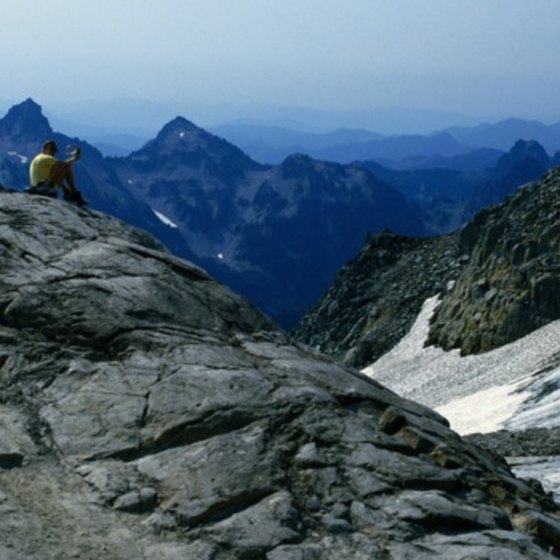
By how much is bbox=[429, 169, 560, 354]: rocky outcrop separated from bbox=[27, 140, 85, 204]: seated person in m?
43.0

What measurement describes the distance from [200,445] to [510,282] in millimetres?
57229

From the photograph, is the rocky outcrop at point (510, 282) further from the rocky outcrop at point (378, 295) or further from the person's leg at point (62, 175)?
the person's leg at point (62, 175)

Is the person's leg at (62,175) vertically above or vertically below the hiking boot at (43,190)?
above

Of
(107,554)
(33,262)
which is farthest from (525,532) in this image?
(33,262)

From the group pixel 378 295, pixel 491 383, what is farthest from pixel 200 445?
pixel 378 295

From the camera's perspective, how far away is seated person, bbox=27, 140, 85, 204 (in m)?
28.4

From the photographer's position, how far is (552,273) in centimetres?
6600

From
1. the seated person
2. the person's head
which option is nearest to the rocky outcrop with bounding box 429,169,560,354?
the seated person

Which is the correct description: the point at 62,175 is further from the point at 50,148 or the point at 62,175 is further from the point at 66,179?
the point at 50,148

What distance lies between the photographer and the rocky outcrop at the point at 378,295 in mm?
84812

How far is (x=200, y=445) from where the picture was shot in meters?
16.5

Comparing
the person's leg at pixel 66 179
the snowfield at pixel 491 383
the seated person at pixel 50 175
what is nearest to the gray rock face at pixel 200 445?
the seated person at pixel 50 175

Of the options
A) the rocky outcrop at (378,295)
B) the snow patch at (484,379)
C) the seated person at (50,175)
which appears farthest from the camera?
the rocky outcrop at (378,295)

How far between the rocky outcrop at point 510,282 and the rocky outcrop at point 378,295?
22.8 ft
